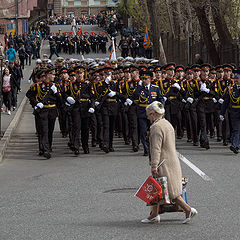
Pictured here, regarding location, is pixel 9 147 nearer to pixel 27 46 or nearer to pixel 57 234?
pixel 57 234

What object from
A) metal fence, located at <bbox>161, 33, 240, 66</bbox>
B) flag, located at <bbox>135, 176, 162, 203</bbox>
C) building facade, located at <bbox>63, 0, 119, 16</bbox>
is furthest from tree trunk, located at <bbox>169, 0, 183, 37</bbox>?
building facade, located at <bbox>63, 0, 119, 16</bbox>

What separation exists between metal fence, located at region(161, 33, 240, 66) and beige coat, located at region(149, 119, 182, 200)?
2090 cm

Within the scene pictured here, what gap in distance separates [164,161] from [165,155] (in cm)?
8

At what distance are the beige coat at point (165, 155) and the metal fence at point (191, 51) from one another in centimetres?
2090

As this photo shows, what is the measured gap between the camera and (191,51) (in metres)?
39.7

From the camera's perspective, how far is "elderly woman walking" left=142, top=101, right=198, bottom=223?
335 inches

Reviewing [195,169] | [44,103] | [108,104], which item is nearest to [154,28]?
[108,104]

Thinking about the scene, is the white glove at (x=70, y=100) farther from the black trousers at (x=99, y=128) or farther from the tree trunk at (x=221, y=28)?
the tree trunk at (x=221, y=28)

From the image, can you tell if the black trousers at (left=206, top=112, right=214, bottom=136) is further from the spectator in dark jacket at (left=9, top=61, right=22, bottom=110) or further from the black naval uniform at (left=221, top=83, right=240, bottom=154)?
the spectator in dark jacket at (left=9, top=61, right=22, bottom=110)

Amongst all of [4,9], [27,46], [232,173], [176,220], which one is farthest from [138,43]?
[176,220]

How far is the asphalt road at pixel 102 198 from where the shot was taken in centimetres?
827

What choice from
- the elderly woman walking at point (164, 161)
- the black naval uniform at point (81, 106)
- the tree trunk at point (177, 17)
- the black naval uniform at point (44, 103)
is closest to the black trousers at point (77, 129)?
the black naval uniform at point (81, 106)

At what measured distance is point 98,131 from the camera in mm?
17328

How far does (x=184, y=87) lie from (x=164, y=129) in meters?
9.76
